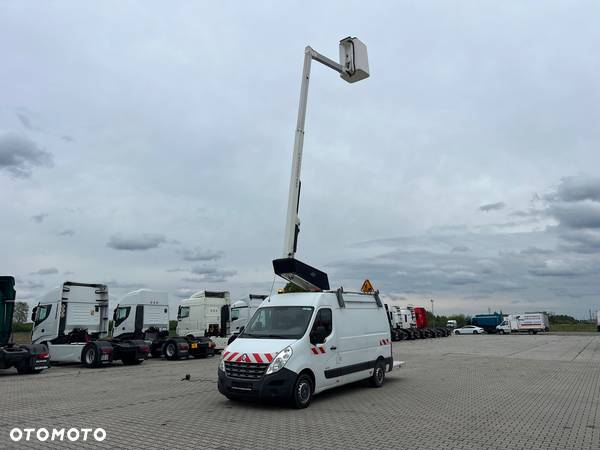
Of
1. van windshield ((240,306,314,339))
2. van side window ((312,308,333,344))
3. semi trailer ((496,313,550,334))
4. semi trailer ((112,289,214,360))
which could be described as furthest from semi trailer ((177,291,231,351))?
semi trailer ((496,313,550,334))

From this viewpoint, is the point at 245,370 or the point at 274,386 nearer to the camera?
the point at 274,386

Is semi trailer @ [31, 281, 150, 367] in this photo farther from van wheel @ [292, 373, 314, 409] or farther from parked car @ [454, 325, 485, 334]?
parked car @ [454, 325, 485, 334]

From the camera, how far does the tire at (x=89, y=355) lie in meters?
19.0

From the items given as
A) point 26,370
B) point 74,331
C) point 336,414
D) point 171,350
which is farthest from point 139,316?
point 336,414

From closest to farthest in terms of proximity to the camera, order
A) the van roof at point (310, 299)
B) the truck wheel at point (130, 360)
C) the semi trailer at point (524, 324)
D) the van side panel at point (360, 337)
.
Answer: the van roof at point (310, 299) < the van side panel at point (360, 337) < the truck wheel at point (130, 360) < the semi trailer at point (524, 324)

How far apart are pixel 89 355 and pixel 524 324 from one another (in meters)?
55.9

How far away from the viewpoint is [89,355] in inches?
762

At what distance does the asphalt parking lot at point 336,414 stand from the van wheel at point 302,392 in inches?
7.5

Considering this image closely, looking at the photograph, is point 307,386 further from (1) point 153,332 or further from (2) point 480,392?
(1) point 153,332

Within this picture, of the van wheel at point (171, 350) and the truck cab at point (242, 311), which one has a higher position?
the truck cab at point (242, 311)

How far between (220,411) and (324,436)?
8.84 feet

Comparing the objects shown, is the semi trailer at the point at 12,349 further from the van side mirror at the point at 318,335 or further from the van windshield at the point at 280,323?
the van side mirror at the point at 318,335

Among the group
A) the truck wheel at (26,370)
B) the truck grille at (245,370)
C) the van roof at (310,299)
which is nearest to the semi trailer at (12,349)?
the truck wheel at (26,370)

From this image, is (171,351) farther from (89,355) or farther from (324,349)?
(324,349)
